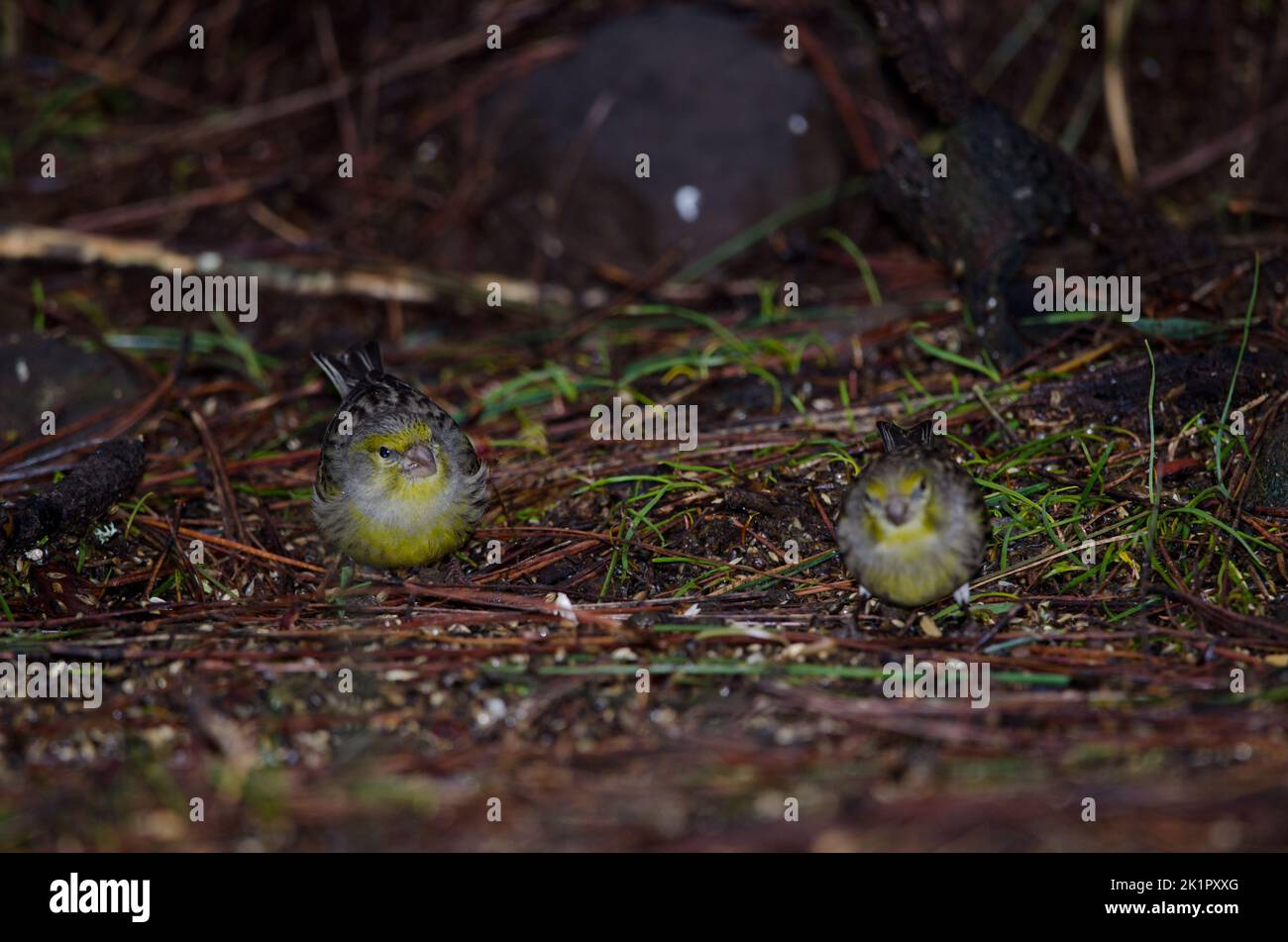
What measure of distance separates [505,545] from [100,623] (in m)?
1.53

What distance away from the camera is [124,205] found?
778 cm

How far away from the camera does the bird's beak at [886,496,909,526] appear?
4.17m

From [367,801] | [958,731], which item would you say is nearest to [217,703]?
[367,801]

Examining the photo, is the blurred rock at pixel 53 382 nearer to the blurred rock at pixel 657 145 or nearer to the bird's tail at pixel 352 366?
the bird's tail at pixel 352 366

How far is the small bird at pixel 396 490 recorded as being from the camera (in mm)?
4785

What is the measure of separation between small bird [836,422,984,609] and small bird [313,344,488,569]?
147 centimetres

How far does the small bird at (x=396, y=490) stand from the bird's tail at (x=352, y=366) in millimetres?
740

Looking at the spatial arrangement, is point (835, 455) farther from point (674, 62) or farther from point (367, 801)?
point (674, 62)

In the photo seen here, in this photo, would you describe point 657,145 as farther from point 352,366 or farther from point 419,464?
point 419,464

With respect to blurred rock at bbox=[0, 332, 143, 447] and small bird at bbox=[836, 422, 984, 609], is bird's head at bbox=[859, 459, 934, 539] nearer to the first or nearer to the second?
small bird at bbox=[836, 422, 984, 609]

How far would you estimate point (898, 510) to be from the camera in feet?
13.7

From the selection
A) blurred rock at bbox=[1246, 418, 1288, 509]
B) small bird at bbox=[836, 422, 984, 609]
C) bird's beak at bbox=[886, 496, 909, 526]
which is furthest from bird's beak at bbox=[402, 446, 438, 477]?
blurred rock at bbox=[1246, 418, 1288, 509]

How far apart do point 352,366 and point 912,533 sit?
9.45 ft
